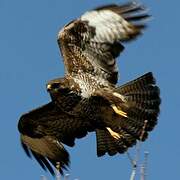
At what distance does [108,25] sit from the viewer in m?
11.7

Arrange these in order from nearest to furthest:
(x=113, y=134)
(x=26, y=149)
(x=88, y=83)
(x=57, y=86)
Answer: (x=57, y=86) < (x=88, y=83) < (x=113, y=134) < (x=26, y=149)

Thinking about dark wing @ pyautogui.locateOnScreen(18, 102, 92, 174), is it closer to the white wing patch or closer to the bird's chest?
the bird's chest

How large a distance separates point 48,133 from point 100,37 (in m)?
2.53

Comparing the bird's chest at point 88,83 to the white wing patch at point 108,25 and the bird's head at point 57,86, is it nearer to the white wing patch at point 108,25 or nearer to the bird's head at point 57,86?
the bird's head at point 57,86

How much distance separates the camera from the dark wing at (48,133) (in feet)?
44.3

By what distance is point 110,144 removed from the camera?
1354cm

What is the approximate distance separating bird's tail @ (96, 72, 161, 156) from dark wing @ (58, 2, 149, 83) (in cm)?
41

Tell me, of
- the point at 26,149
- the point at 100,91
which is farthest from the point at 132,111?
the point at 26,149

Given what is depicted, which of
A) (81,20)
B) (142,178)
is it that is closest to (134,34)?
(81,20)

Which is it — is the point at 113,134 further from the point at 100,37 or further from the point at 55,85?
the point at 100,37

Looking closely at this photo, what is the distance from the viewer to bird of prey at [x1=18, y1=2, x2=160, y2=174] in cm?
1182

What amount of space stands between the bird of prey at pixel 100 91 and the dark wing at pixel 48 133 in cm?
2

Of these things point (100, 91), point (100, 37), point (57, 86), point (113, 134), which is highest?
point (100, 37)

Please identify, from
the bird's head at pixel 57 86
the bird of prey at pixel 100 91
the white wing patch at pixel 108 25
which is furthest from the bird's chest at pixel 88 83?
the white wing patch at pixel 108 25
